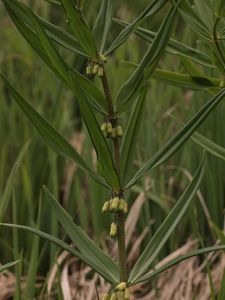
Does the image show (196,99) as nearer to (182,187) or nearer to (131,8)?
(182,187)

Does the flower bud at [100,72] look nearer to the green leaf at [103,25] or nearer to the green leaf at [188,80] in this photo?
the green leaf at [103,25]

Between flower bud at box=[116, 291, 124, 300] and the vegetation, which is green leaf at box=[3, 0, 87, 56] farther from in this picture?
flower bud at box=[116, 291, 124, 300]

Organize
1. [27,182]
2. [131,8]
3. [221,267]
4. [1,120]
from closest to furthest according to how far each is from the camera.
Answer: [221,267] < [27,182] < [1,120] < [131,8]

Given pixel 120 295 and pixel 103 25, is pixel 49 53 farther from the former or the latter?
pixel 120 295

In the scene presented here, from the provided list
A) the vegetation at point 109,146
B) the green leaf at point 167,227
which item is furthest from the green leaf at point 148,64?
the green leaf at point 167,227

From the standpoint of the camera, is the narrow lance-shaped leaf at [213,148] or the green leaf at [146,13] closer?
the green leaf at [146,13]

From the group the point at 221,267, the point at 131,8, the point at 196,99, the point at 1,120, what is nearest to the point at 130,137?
the point at 221,267

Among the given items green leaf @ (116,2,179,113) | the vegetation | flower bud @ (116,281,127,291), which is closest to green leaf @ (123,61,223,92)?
the vegetation

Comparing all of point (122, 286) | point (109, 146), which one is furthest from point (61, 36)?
point (122, 286)
